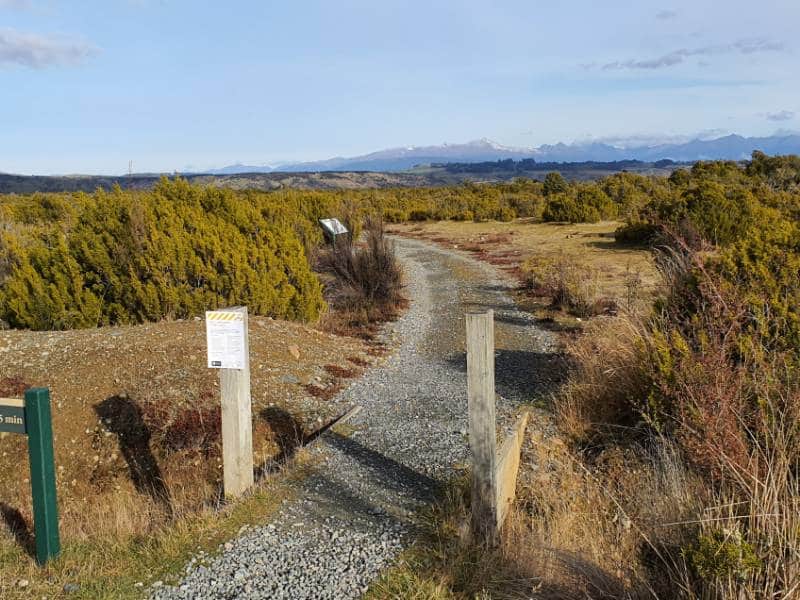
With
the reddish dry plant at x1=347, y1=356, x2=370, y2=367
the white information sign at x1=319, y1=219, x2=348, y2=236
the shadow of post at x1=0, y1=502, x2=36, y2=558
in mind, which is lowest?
the shadow of post at x1=0, y1=502, x2=36, y2=558

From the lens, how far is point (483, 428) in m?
3.67

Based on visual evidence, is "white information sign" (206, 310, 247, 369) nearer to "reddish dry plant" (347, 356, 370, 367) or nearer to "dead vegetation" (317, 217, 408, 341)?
"reddish dry plant" (347, 356, 370, 367)

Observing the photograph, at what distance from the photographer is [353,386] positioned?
24.1 ft

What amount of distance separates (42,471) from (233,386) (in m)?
1.21

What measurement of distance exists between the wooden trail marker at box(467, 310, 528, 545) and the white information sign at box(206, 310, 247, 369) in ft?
5.23

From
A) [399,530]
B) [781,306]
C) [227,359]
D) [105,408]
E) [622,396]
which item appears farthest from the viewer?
[105,408]

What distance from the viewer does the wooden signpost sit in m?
3.68

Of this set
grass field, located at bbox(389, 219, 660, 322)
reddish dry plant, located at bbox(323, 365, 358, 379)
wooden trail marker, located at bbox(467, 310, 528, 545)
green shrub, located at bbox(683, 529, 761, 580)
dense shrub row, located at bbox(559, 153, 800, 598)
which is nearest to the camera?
green shrub, located at bbox(683, 529, 761, 580)

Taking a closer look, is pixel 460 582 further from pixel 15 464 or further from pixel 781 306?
pixel 15 464

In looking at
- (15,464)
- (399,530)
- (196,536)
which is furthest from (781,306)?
(15,464)

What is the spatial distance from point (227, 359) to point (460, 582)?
2092 millimetres

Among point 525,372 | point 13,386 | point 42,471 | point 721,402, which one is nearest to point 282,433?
point 42,471

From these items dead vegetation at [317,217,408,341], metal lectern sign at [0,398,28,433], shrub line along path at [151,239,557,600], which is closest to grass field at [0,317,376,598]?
shrub line along path at [151,239,557,600]

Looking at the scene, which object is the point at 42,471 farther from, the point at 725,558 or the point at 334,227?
the point at 334,227
